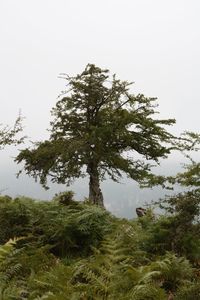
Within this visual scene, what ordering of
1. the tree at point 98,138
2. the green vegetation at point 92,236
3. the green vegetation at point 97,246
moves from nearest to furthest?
the green vegetation at point 97,246 < the green vegetation at point 92,236 < the tree at point 98,138

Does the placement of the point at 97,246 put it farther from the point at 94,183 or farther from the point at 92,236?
the point at 94,183

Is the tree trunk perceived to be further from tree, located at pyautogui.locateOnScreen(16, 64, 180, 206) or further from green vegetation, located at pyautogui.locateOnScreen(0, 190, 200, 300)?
green vegetation, located at pyautogui.locateOnScreen(0, 190, 200, 300)

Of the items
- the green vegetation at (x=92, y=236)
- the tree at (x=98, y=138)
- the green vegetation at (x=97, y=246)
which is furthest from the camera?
the tree at (x=98, y=138)

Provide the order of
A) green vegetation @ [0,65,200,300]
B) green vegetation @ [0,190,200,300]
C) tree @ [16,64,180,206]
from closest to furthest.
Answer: green vegetation @ [0,65,200,300] < green vegetation @ [0,190,200,300] < tree @ [16,64,180,206]

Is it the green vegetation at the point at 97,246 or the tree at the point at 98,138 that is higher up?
the tree at the point at 98,138

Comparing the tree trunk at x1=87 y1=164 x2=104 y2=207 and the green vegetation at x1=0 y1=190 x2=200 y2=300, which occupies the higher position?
the tree trunk at x1=87 y1=164 x2=104 y2=207

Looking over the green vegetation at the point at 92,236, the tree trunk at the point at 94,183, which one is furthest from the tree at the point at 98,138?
the green vegetation at the point at 92,236

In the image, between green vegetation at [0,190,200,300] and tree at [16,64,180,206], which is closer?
green vegetation at [0,190,200,300]

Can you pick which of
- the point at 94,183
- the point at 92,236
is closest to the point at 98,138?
the point at 94,183

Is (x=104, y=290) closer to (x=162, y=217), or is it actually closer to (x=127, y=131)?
(x=162, y=217)

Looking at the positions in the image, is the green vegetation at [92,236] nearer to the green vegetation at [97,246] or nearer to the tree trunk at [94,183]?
the green vegetation at [97,246]

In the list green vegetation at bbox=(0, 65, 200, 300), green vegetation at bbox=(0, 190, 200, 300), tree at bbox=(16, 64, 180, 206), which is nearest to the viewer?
green vegetation at bbox=(0, 65, 200, 300)

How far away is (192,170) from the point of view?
12.6 m

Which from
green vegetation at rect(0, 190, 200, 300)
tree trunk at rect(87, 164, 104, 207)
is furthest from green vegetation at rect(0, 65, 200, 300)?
tree trunk at rect(87, 164, 104, 207)
